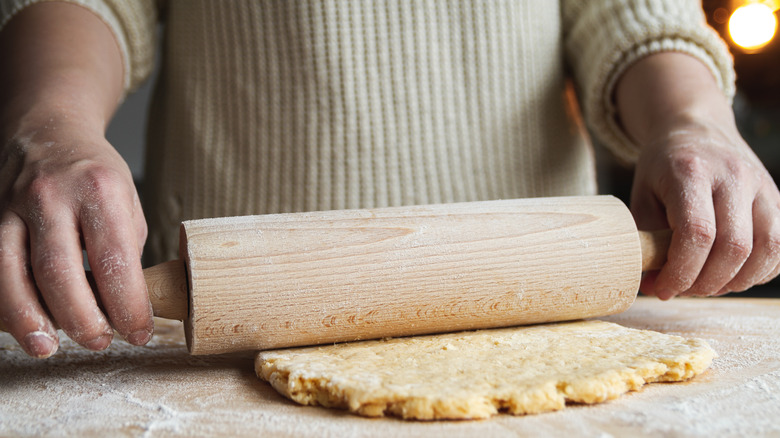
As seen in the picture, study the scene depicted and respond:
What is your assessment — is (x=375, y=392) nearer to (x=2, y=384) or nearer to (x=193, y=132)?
(x=2, y=384)

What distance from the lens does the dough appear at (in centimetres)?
70

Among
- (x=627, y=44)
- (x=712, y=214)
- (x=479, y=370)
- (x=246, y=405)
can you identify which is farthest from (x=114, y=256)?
(x=627, y=44)

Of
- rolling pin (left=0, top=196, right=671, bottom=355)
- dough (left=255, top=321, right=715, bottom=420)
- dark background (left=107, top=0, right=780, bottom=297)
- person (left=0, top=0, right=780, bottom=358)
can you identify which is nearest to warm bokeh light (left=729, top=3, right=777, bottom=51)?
dark background (left=107, top=0, right=780, bottom=297)

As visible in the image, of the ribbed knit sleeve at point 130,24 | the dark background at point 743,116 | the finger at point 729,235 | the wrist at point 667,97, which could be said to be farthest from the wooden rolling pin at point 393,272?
the dark background at point 743,116

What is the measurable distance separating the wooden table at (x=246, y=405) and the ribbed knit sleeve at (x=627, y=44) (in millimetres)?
594

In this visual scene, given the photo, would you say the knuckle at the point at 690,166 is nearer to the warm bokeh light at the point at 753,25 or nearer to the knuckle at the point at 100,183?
the knuckle at the point at 100,183

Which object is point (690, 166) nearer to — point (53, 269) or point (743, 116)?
point (53, 269)

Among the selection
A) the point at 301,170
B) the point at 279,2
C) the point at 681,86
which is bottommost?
the point at 301,170

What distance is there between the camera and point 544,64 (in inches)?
60.9

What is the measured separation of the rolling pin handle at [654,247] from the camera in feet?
3.35

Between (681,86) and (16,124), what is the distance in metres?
1.14

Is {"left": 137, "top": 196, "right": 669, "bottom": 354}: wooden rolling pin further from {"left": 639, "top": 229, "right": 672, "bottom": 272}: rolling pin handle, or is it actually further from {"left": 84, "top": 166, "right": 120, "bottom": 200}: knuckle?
{"left": 84, "top": 166, "right": 120, "bottom": 200}: knuckle

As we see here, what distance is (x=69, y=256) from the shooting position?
755 millimetres

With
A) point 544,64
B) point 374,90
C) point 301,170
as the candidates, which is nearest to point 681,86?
point 544,64
